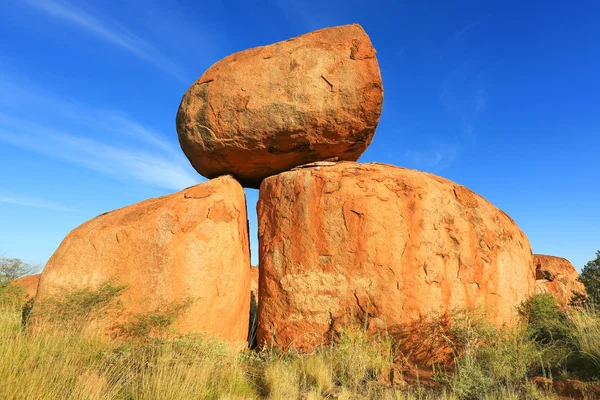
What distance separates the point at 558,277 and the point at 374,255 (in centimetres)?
1025

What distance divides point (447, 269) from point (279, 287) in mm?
2346

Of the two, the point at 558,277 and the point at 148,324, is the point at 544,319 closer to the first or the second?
the point at 148,324

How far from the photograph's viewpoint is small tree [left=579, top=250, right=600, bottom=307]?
7313mm

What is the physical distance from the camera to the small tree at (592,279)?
7.31 meters

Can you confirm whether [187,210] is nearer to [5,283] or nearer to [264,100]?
[264,100]

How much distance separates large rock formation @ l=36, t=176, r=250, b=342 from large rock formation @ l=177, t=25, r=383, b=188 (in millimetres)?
1018

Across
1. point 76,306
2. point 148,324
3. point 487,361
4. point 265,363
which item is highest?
point 76,306

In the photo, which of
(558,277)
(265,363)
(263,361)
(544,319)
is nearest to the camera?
(265,363)

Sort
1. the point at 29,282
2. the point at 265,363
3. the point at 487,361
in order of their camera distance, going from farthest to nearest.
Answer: the point at 29,282
the point at 265,363
the point at 487,361

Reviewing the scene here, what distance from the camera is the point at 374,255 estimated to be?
18.4ft

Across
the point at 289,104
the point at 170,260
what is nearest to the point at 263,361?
the point at 170,260

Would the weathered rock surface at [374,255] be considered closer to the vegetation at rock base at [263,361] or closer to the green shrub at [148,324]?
the vegetation at rock base at [263,361]

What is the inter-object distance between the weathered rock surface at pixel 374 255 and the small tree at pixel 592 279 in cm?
201

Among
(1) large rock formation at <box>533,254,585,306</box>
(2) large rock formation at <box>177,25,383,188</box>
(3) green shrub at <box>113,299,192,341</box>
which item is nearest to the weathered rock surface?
(2) large rock formation at <box>177,25,383,188</box>
